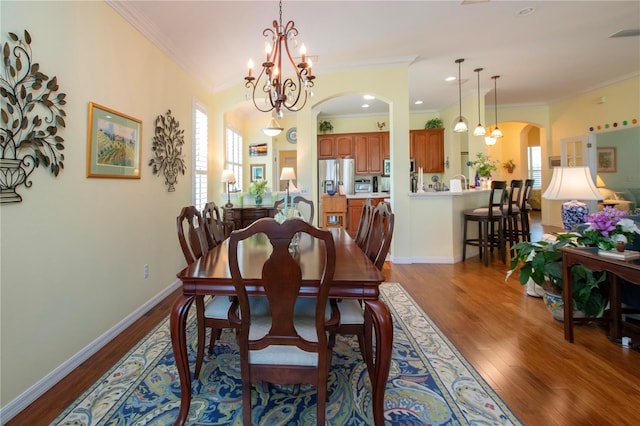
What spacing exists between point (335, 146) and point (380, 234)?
19.4 ft

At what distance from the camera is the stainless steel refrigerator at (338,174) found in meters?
7.54

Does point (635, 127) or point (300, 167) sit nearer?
point (300, 167)

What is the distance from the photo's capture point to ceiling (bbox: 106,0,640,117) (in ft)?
9.92

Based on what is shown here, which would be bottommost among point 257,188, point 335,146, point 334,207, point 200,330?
point 200,330

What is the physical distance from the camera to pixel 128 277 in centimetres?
272

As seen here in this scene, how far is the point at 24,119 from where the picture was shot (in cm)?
169

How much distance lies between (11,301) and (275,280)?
151 cm

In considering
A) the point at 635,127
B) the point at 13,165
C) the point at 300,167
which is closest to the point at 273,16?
the point at 300,167

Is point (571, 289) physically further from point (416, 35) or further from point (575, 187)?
point (416, 35)

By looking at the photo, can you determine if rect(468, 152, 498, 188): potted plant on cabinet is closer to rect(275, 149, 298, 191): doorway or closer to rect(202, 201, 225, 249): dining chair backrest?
rect(275, 149, 298, 191): doorway

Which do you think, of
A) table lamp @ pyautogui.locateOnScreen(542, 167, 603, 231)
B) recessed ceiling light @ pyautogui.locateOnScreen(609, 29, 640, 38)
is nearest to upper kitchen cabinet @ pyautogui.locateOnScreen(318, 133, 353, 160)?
recessed ceiling light @ pyautogui.locateOnScreen(609, 29, 640, 38)

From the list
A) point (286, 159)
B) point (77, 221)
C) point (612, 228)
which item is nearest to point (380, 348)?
point (612, 228)

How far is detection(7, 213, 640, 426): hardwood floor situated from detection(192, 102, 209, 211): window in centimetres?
166

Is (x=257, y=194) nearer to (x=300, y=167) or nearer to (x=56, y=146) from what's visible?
Result: (x=300, y=167)
